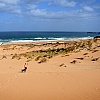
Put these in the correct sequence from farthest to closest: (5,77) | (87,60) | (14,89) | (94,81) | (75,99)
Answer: (87,60) < (5,77) < (94,81) < (14,89) < (75,99)

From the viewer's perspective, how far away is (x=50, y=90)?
996 cm

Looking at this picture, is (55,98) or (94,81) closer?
(55,98)

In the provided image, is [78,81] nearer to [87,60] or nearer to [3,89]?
[3,89]

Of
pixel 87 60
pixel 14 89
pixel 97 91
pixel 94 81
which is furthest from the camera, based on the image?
pixel 87 60

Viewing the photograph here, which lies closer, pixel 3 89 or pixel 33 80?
pixel 3 89

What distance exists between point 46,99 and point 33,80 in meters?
3.04

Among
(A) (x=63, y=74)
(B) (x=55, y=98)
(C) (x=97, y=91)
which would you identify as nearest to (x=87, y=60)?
(A) (x=63, y=74)

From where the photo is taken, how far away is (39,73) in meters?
13.5

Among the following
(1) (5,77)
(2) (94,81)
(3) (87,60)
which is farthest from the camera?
(3) (87,60)

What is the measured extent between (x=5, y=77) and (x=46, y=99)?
4616 mm

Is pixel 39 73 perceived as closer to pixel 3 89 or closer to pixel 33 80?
pixel 33 80

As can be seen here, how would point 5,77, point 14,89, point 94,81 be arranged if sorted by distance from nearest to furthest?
point 14,89 → point 94,81 → point 5,77

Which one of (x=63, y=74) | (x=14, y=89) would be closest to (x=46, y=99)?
(x=14, y=89)

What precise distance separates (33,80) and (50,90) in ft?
6.85
